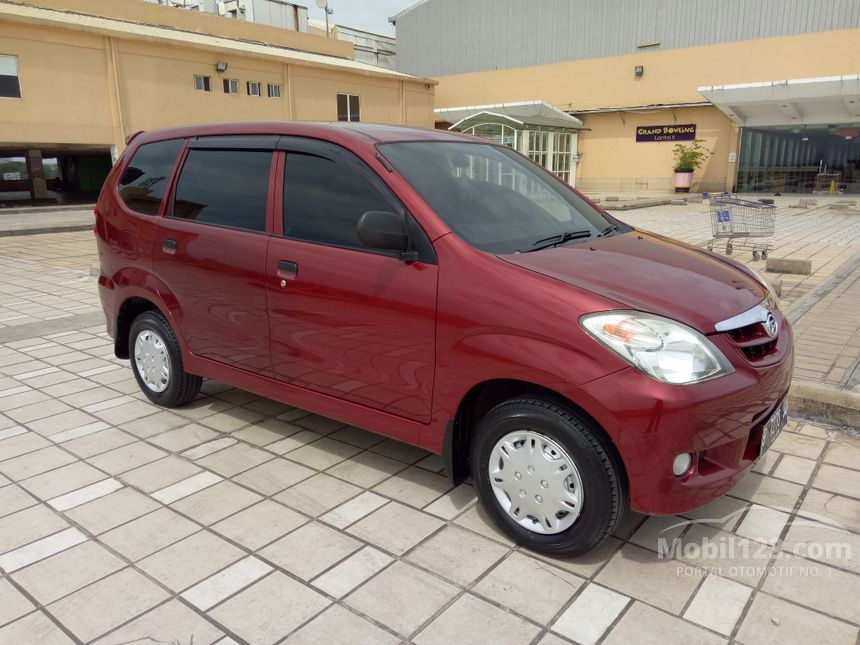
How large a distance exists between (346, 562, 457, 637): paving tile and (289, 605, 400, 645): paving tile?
48 mm

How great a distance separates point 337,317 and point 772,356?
204 centimetres

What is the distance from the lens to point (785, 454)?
3785 mm

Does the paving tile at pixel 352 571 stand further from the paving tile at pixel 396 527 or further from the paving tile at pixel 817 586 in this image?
the paving tile at pixel 817 586

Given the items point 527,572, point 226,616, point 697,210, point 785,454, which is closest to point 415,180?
point 527,572

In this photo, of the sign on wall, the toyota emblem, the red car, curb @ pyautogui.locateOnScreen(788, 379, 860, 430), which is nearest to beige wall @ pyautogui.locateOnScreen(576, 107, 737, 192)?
the sign on wall

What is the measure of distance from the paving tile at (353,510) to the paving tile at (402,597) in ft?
1.47

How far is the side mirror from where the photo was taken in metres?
2.98

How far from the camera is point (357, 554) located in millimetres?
2914

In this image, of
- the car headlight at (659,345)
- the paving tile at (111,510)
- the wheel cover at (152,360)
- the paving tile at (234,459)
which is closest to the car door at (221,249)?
the wheel cover at (152,360)

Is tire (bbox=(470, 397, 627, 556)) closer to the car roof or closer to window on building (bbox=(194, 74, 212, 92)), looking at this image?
the car roof

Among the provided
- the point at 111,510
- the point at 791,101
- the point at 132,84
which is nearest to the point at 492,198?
the point at 111,510

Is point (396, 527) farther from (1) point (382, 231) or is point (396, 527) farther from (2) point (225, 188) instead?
(2) point (225, 188)

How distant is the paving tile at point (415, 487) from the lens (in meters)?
3.39

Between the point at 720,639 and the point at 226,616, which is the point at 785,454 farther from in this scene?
the point at 226,616
